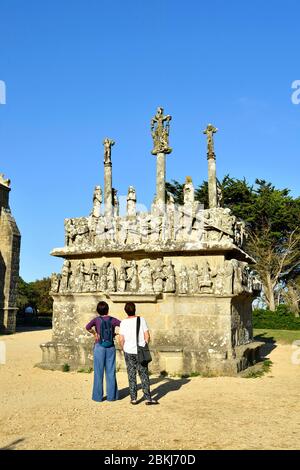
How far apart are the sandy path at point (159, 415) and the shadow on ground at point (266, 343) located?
4.74 m

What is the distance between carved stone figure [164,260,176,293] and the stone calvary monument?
0.07 ft

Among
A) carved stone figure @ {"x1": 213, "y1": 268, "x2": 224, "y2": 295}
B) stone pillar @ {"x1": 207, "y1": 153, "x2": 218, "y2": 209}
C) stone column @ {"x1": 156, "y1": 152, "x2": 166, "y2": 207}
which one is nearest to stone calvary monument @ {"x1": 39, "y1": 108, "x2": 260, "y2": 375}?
carved stone figure @ {"x1": 213, "y1": 268, "x2": 224, "y2": 295}

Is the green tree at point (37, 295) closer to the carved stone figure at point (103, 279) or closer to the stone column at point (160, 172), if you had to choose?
the stone column at point (160, 172)

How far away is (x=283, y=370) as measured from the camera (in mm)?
10102

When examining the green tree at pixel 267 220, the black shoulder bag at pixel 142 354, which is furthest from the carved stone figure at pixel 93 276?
the green tree at pixel 267 220

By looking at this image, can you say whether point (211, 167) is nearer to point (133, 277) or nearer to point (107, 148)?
point (107, 148)

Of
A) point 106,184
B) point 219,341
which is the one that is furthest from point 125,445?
point 106,184

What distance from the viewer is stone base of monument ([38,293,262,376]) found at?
888 cm

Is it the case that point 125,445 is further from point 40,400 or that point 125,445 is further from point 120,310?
point 120,310

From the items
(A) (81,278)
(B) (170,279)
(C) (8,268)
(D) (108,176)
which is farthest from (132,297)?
(C) (8,268)

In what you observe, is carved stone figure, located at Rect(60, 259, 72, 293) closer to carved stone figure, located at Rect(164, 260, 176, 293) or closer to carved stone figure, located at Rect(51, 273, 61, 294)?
carved stone figure, located at Rect(51, 273, 61, 294)

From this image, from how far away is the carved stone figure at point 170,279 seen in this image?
30.6 ft

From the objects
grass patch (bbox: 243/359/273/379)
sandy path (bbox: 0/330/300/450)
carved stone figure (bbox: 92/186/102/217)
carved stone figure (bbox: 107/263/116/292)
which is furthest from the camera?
carved stone figure (bbox: 92/186/102/217)
